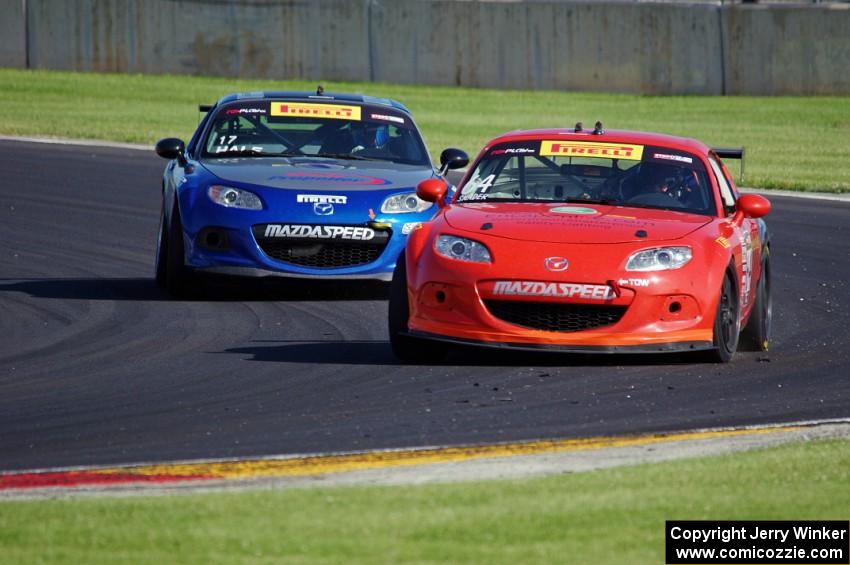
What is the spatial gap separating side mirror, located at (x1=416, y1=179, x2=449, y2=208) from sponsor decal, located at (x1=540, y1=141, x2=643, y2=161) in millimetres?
630

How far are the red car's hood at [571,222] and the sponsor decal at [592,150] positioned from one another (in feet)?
1.49

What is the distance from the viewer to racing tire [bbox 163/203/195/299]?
39.3 ft

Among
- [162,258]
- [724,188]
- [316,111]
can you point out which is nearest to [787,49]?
[316,111]

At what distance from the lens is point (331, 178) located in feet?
40.5

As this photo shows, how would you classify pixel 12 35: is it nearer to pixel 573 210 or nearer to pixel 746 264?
pixel 573 210

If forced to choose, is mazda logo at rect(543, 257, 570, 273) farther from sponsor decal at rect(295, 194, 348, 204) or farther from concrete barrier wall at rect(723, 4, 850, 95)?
concrete barrier wall at rect(723, 4, 850, 95)

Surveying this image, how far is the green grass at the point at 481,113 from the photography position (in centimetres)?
2528

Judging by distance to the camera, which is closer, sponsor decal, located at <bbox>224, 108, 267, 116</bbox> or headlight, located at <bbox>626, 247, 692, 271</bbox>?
headlight, located at <bbox>626, 247, 692, 271</bbox>

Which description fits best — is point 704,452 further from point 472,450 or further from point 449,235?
point 449,235

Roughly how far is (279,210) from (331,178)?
1.94 feet

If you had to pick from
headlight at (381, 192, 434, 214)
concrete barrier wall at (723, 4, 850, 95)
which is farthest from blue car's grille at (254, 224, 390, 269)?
concrete barrier wall at (723, 4, 850, 95)

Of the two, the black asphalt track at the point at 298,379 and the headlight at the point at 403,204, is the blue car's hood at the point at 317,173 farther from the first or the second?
the black asphalt track at the point at 298,379

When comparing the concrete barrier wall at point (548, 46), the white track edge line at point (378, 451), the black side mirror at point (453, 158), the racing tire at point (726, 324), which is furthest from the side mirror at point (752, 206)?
the concrete barrier wall at point (548, 46)

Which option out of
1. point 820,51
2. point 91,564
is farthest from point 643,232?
point 820,51
